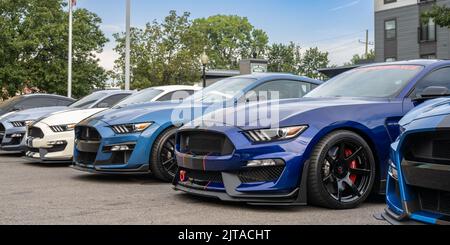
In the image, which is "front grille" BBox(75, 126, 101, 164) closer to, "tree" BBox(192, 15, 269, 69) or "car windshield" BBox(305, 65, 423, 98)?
"car windshield" BBox(305, 65, 423, 98)

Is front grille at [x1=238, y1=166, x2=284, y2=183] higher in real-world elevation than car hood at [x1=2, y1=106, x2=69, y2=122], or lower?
lower

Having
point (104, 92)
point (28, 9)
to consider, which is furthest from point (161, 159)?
point (28, 9)

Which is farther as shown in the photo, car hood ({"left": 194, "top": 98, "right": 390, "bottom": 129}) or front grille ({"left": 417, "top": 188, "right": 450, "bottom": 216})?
car hood ({"left": 194, "top": 98, "right": 390, "bottom": 129})

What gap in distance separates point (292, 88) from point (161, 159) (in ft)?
6.81

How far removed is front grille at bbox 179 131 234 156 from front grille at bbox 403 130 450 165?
1.99 meters

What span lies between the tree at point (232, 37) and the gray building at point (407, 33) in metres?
44.0

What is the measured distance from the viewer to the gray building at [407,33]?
117 feet

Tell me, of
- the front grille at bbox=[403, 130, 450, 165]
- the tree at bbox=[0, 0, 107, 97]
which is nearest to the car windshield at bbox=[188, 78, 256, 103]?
the front grille at bbox=[403, 130, 450, 165]

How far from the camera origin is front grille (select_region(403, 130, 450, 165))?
136 inches

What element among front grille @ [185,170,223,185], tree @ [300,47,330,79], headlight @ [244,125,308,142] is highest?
tree @ [300,47,330,79]

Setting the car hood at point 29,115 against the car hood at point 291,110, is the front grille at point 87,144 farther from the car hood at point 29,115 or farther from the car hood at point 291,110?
the car hood at point 29,115

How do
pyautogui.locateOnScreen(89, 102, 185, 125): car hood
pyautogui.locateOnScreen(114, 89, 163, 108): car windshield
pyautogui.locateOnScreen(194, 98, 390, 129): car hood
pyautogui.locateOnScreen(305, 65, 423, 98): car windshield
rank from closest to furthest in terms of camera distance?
1. pyautogui.locateOnScreen(194, 98, 390, 129): car hood
2. pyautogui.locateOnScreen(305, 65, 423, 98): car windshield
3. pyautogui.locateOnScreen(89, 102, 185, 125): car hood
4. pyautogui.locateOnScreen(114, 89, 163, 108): car windshield

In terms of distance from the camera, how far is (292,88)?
782 centimetres
